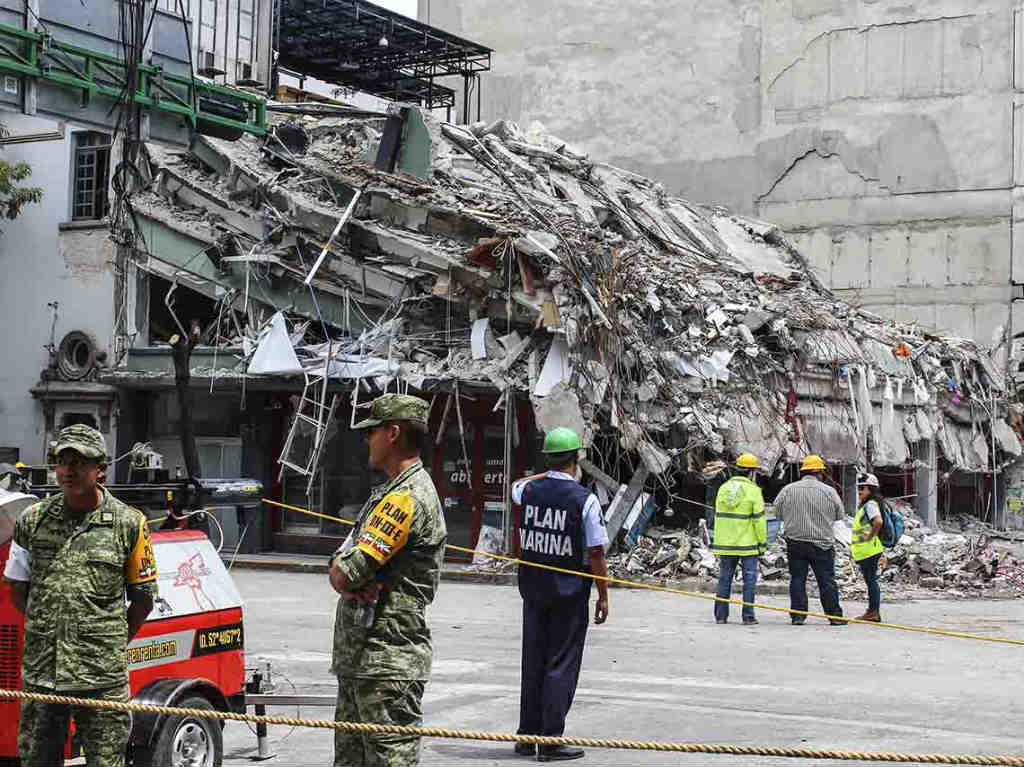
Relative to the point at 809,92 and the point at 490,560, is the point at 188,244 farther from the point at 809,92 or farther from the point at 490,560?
the point at 809,92

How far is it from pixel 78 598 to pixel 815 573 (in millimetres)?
11518

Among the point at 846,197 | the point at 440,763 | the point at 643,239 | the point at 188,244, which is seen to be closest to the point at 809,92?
the point at 846,197

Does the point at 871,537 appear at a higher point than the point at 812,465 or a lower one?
lower

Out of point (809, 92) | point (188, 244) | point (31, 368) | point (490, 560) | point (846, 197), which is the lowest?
point (490, 560)

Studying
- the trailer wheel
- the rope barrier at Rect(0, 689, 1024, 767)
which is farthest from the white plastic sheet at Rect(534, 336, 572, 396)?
the rope barrier at Rect(0, 689, 1024, 767)

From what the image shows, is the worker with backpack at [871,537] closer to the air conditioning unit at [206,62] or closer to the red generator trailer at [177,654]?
the red generator trailer at [177,654]

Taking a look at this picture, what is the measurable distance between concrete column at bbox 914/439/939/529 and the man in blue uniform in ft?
67.7

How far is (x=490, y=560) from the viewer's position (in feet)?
74.4

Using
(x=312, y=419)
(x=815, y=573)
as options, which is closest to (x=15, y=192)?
(x=312, y=419)

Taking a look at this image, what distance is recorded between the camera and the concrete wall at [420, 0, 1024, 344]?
123 feet

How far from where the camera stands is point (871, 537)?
16.6 meters

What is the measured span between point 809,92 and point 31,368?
21.6 metres

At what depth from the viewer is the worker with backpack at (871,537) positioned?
1659 centimetres

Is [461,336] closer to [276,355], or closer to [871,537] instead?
[276,355]
